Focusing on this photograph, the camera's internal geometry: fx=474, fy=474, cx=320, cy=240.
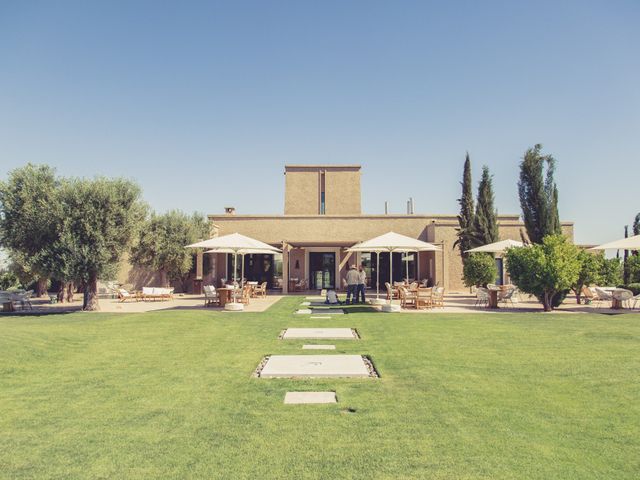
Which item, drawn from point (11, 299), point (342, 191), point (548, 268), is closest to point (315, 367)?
point (548, 268)

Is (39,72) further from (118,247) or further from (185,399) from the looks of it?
(185,399)

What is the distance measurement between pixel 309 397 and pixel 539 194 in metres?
15.8

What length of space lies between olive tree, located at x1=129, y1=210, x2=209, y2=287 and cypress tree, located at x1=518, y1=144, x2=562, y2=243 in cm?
1653

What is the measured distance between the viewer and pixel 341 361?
7430 mm

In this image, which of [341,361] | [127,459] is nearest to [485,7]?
[341,361]

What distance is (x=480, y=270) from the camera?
71.2 ft

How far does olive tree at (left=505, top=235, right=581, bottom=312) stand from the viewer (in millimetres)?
15039

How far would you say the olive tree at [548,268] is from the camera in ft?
49.3

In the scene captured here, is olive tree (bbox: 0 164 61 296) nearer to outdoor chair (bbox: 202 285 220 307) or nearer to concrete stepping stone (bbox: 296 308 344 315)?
outdoor chair (bbox: 202 285 220 307)

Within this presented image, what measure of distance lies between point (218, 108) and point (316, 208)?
60.9 ft

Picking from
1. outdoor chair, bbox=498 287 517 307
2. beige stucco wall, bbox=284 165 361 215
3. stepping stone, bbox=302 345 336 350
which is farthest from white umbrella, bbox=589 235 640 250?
beige stucco wall, bbox=284 165 361 215

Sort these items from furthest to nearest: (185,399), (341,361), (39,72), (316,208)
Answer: (316,208) < (39,72) < (341,361) < (185,399)

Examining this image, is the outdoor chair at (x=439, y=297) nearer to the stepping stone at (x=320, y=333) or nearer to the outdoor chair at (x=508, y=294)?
the outdoor chair at (x=508, y=294)

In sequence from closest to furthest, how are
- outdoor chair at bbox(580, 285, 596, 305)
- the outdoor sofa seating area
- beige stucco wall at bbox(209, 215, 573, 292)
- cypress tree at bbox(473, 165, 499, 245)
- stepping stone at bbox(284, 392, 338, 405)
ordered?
stepping stone at bbox(284, 392, 338, 405) < the outdoor sofa seating area < outdoor chair at bbox(580, 285, 596, 305) < cypress tree at bbox(473, 165, 499, 245) < beige stucco wall at bbox(209, 215, 573, 292)
